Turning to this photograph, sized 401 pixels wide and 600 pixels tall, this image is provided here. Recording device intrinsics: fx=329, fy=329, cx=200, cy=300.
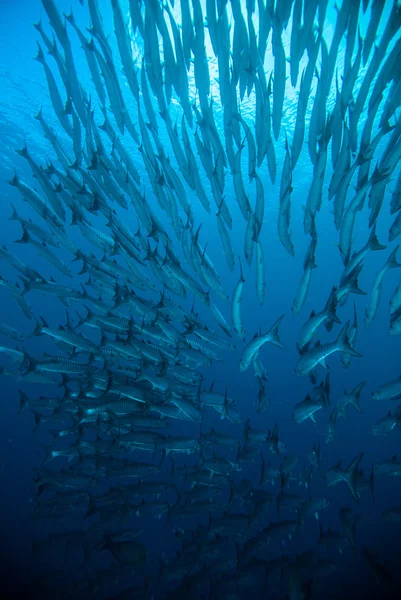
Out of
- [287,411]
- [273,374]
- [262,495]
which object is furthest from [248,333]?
[262,495]

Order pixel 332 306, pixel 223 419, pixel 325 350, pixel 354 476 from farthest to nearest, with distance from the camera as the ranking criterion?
pixel 223 419 → pixel 354 476 → pixel 325 350 → pixel 332 306

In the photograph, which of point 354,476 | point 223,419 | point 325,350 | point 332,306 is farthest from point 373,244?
point 223,419

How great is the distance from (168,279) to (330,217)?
23.7 metres

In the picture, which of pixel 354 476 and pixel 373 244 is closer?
pixel 373 244

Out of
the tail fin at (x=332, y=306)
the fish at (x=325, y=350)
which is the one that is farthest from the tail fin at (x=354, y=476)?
the tail fin at (x=332, y=306)

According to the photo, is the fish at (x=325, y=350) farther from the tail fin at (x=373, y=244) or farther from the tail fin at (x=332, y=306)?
the tail fin at (x=373, y=244)

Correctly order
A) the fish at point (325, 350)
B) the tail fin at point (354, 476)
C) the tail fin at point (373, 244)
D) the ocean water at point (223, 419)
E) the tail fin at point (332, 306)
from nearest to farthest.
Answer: the tail fin at point (373, 244) → the tail fin at point (332, 306) → the fish at point (325, 350) → the tail fin at point (354, 476) → the ocean water at point (223, 419)

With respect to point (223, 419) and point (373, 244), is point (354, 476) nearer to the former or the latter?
point (373, 244)

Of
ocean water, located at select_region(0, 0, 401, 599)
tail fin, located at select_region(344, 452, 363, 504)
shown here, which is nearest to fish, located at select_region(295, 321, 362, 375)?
ocean water, located at select_region(0, 0, 401, 599)

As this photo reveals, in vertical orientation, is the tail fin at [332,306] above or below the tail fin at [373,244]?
below

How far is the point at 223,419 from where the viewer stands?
17.9m

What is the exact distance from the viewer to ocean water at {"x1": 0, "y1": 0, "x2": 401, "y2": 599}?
8.20 meters

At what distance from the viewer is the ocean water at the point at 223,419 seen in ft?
26.9

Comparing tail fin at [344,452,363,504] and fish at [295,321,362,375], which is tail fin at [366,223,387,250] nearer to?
fish at [295,321,362,375]
